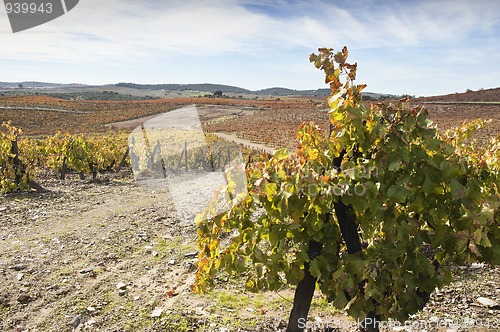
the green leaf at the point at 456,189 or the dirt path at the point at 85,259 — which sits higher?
the green leaf at the point at 456,189

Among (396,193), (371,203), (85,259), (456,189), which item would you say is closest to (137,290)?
(85,259)

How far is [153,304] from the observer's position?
6398mm

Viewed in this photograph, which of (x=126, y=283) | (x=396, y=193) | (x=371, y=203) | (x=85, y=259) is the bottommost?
(x=85, y=259)

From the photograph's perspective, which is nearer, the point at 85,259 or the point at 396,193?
the point at 396,193

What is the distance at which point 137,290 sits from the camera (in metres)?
7.05

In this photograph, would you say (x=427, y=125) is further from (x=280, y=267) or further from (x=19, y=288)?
(x=19, y=288)

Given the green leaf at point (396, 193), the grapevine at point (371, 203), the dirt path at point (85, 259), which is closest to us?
the green leaf at point (396, 193)

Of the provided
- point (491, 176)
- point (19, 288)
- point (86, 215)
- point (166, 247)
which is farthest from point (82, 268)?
point (491, 176)

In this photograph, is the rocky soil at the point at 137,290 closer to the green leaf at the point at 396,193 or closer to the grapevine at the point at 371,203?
the grapevine at the point at 371,203

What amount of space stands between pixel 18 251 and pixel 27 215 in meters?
4.02

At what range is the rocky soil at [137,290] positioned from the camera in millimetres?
5762

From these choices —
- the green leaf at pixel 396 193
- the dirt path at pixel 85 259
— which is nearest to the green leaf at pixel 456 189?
the green leaf at pixel 396 193

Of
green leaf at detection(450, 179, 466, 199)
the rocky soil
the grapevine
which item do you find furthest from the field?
green leaf at detection(450, 179, 466, 199)

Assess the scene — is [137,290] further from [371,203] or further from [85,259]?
[371,203]
